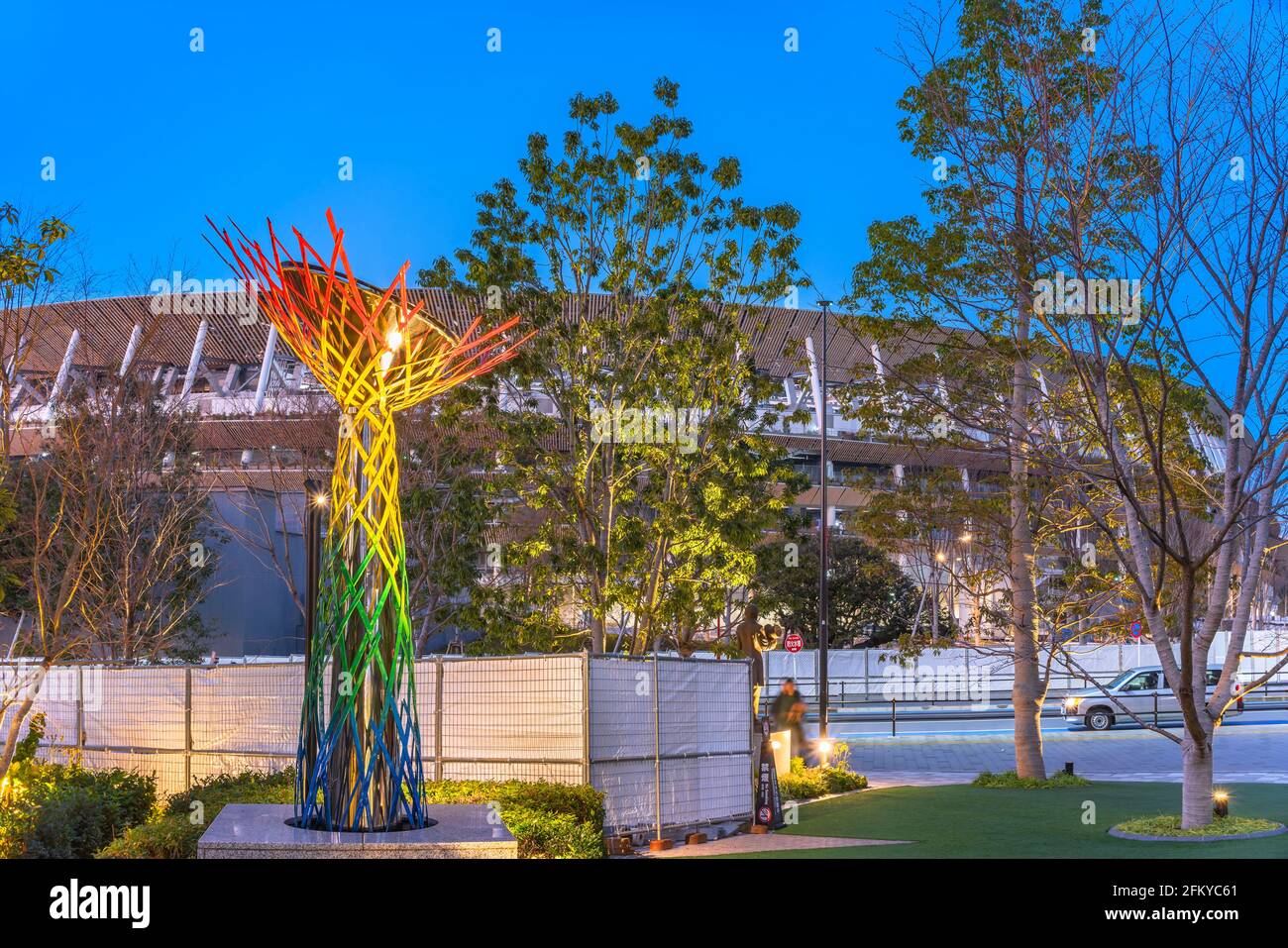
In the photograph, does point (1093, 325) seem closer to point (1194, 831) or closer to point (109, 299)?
point (1194, 831)

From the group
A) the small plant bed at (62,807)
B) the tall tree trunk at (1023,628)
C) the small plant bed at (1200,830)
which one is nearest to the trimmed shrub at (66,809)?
the small plant bed at (62,807)

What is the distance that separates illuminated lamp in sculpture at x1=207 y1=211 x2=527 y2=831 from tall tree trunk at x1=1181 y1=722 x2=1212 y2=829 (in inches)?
305

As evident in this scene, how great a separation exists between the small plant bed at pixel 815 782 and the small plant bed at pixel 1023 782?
6.05 ft

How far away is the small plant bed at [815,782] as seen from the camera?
1836 centimetres

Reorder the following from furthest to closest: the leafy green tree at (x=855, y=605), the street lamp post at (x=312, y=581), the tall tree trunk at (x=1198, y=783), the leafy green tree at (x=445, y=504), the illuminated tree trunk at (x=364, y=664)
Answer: the leafy green tree at (x=855, y=605), the leafy green tree at (x=445, y=504), the tall tree trunk at (x=1198, y=783), the street lamp post at (x=312, y=581), the illuminated tree trunk at (x=364, y=664)

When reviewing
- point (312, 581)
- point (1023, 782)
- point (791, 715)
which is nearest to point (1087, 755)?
point (1023, 782)

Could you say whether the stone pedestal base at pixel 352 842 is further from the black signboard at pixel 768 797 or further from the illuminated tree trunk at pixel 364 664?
the black signboard at pixel 768 797

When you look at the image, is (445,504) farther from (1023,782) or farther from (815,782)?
(1023,782)

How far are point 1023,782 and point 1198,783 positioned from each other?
7.32 meters

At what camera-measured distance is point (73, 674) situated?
17.1 m

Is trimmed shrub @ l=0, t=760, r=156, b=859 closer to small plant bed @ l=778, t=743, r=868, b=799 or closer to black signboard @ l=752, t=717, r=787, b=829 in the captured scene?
black signboard @ l=752, t=717, r=787, b=829

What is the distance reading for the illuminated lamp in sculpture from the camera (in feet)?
27.9

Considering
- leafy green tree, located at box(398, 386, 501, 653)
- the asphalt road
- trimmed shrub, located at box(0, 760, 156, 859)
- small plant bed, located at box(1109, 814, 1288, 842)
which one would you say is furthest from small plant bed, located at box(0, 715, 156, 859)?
the asphalt road

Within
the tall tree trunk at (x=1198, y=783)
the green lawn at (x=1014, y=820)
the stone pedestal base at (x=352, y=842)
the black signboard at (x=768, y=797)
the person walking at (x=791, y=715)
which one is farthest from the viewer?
the person walking at (x=791, y=715)
